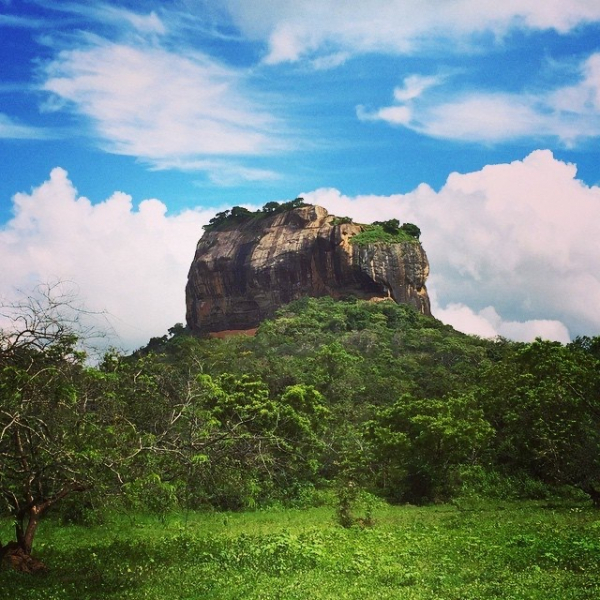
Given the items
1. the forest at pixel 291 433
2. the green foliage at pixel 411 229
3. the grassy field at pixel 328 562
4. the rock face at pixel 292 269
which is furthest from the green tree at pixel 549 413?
the green foliage at pixel 411 229

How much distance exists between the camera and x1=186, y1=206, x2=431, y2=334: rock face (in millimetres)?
88250

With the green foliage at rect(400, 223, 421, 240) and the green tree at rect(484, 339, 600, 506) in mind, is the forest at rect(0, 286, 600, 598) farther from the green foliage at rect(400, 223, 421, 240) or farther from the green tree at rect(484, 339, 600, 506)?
the green foliage at rect(400, 223, 421, 240)

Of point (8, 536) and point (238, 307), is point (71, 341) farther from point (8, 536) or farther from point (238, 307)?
point (238, 307)

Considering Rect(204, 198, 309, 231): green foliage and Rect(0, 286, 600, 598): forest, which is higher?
Rect(204, 198, 309, 231): green foliage

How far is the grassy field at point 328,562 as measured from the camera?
428 inches

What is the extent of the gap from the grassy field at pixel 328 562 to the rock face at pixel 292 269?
68256mm

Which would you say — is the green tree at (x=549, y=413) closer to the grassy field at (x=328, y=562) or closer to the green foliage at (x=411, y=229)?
the grassy field at (x=328, y=562)

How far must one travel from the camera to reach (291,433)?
1220 inches

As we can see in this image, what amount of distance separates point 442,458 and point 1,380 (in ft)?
76.6

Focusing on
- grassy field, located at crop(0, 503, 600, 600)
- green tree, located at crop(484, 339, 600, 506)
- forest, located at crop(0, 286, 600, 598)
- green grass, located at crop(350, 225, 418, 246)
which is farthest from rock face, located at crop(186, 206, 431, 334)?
grassy field, located at crop(0, 503, 600, 600)

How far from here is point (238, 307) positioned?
94938 mm

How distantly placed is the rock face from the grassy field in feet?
224

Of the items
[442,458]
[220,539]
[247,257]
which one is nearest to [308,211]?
[247,257]

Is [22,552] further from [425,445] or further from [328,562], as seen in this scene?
[425,445]
